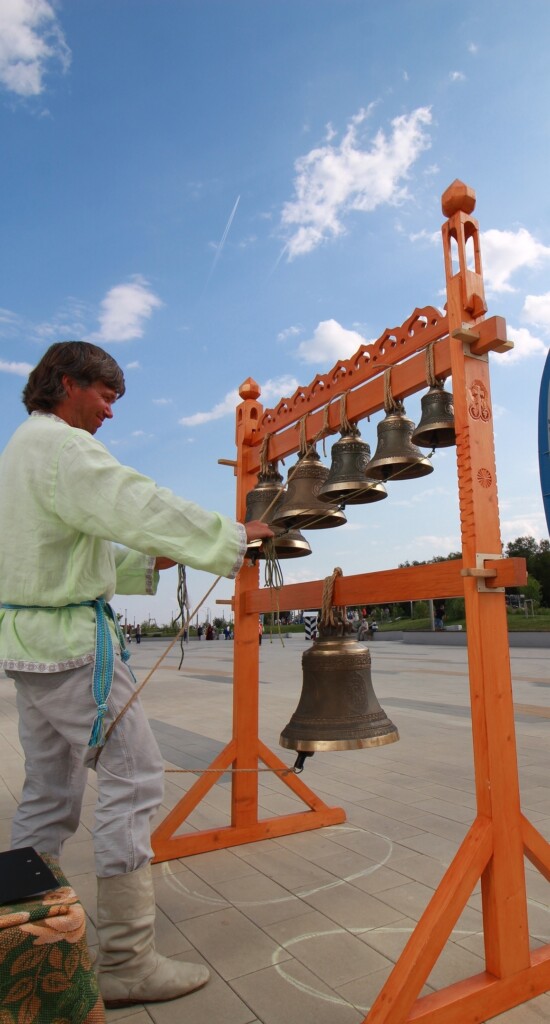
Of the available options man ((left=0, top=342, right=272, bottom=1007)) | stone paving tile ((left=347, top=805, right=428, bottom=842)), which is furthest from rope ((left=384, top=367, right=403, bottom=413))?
stone paving tile ((left=347, top=805, right=428, bottom=842))

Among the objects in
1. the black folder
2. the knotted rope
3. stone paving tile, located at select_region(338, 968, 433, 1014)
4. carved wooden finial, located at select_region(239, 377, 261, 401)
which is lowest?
stone paving tile, located at select_region(338, 968, 433, 1014)

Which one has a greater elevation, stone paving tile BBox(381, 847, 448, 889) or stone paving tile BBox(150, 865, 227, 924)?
stone paving tile BBox(381, 847, 448, 889)

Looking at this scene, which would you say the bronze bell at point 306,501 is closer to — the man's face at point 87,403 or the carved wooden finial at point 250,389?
the carved wooden finial at point 250,389

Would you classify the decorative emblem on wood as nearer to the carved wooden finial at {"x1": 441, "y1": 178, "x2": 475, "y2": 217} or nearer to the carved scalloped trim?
the carved scalloped trim

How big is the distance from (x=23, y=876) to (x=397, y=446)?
203 centimetres

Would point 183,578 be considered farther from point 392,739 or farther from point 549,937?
point 549,937

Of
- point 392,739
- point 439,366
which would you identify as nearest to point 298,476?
point 439,366

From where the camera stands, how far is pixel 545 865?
235 cm

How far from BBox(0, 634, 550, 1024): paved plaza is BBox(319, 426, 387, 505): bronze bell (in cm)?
175

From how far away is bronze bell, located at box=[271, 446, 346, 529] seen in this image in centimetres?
310

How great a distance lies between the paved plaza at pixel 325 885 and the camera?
220cm

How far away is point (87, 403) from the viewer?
2291 millimetres

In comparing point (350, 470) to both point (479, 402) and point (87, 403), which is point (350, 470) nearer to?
point (479, 402)

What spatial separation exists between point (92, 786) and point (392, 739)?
344 centimetres
